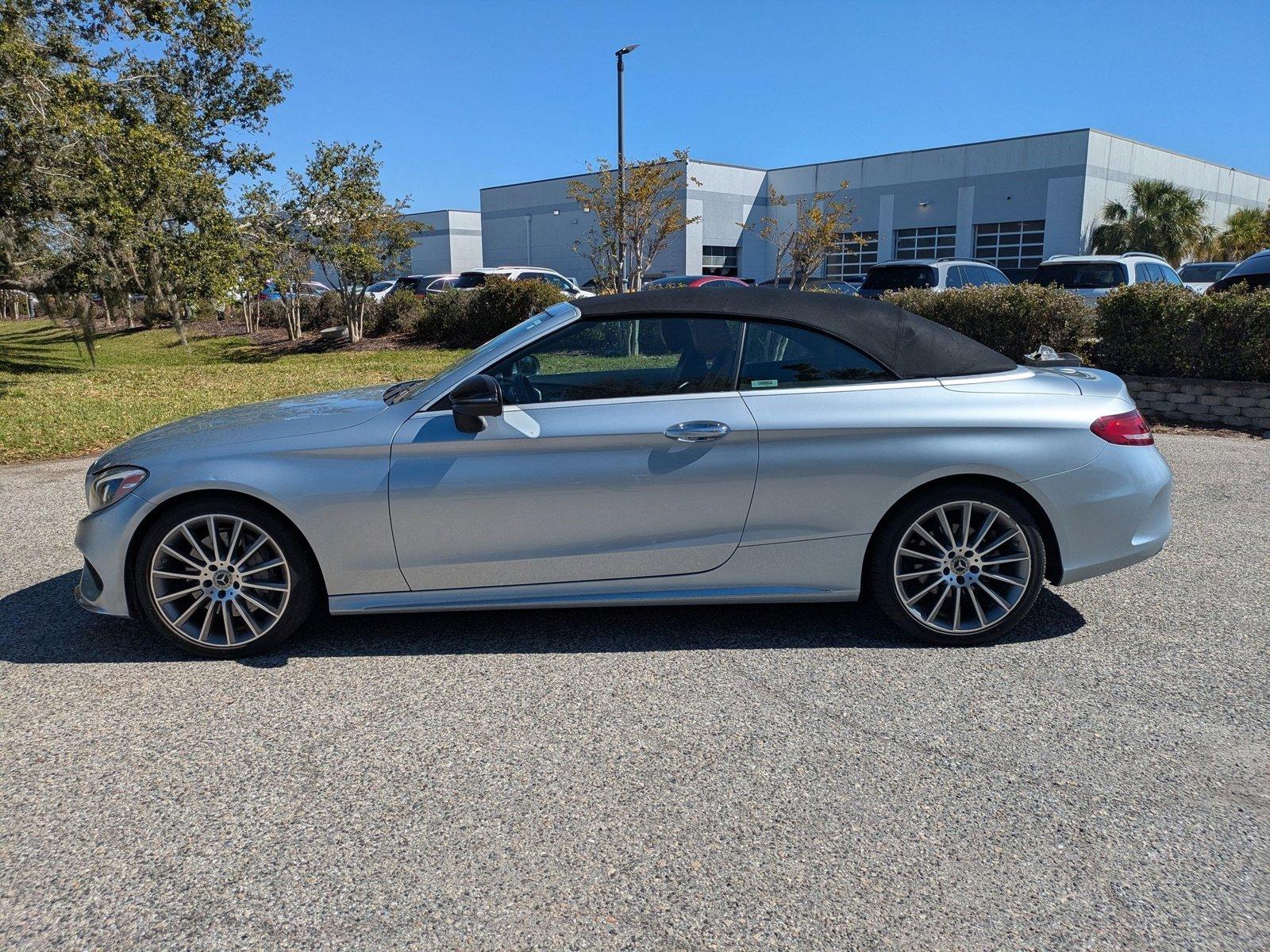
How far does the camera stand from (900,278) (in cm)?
1788

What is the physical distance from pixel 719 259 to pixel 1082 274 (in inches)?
1256

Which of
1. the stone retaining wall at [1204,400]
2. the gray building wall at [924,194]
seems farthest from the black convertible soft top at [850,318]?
the gray building wall at [924,194]

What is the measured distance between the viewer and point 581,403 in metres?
4.27

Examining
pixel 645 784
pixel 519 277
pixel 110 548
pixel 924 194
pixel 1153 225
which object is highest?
pixel 924 194

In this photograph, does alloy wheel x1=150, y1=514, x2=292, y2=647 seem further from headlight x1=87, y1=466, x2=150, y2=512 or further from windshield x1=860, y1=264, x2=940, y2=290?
windshield x1=860, y1=264, x2=940, y2=290

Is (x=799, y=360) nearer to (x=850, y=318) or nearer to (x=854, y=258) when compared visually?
(x=850, y=318)

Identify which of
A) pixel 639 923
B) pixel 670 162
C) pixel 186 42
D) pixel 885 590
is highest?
pixel 186 42

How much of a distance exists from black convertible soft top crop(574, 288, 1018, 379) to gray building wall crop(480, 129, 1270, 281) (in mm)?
31318

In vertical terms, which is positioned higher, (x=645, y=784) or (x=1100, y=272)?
(x=1100, y=272)

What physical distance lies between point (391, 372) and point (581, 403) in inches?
497

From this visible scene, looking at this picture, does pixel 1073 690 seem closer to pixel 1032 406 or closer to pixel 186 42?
pixel 1032 406

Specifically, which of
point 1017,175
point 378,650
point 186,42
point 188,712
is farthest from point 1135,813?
point 1017,175

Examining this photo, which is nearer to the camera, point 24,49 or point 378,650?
point 378,650

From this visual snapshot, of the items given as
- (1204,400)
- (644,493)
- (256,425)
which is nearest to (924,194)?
(1204,400)
